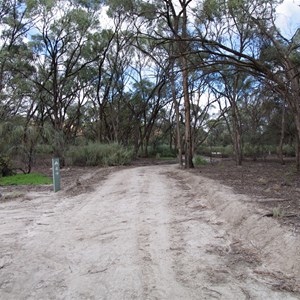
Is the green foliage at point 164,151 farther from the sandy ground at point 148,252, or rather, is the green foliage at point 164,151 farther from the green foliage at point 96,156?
the sandy ground at point 148,252

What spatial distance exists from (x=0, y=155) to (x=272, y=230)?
1465 centimetres

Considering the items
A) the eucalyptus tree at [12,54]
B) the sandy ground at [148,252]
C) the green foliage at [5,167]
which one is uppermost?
the eucalyptus tree at [12,54]

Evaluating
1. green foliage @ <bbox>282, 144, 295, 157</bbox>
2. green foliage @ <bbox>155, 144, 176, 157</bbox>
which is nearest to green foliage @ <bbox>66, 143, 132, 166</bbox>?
green foliage @ <bbox>155, 144, 176, 157</bbox>

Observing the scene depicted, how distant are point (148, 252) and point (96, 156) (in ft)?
66.6

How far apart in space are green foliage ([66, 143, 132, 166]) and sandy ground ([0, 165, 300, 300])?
1612 cm

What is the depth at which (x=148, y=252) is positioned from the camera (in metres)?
5.21

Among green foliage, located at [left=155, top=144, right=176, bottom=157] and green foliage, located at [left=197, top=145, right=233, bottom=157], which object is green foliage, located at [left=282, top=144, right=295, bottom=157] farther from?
green foliage, located at [left=155, top=144, right=176, bottom=157]

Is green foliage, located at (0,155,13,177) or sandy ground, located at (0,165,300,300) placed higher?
green foliage, located at (0,155,13,177)

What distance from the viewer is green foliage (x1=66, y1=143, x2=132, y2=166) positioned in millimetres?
25000

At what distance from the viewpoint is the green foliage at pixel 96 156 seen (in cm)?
2500

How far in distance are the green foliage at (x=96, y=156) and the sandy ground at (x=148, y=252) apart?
1612cm

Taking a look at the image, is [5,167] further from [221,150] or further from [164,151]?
[221,150]

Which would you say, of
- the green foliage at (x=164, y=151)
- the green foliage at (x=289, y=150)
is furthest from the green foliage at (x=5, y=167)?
the green foliage at (x=289, y=150)

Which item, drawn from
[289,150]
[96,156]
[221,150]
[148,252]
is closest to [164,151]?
[221,150]
